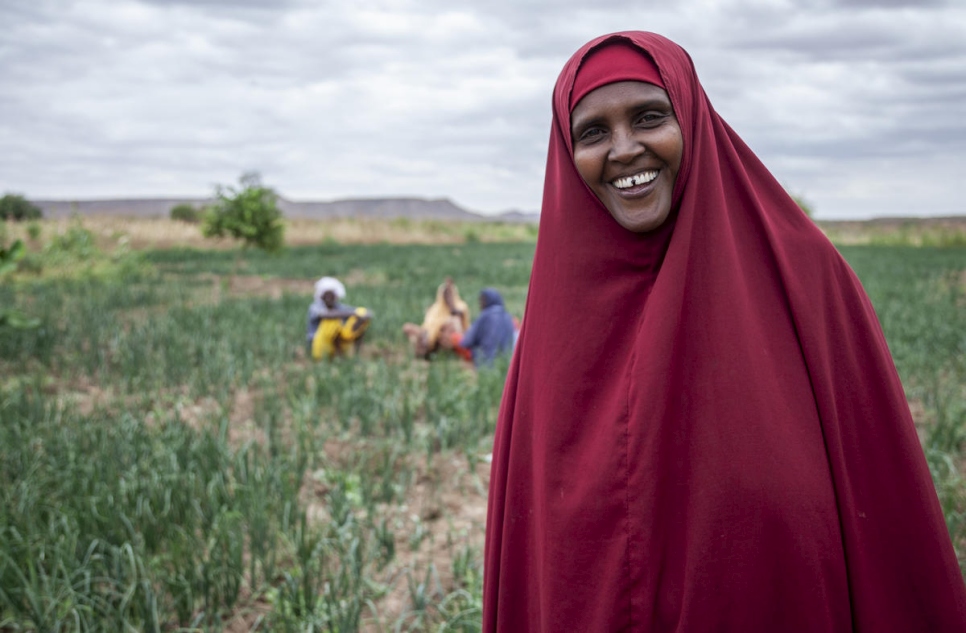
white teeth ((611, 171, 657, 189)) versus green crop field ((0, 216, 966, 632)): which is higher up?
white teeth ((611, 171, 657, 189))

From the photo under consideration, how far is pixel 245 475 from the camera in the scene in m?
3.19

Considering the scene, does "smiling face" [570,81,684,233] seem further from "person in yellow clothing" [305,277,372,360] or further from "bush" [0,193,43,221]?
"bush" [0,193,43,221]

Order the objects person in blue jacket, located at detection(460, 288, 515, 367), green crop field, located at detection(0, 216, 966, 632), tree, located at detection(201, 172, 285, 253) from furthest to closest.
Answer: tree, located at detection(201, 172, 285, 253), person in blue jacket, located at detection(460, 288, 515, 367), green crop field, located at detection(0, 216, 966, 632)

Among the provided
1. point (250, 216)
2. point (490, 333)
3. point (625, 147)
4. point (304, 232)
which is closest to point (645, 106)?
point (625, 147)

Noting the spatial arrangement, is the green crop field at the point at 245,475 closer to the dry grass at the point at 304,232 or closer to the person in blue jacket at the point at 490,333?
the person in blue jacket at the point at 490,333

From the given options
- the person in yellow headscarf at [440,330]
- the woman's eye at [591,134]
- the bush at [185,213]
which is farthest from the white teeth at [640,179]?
the bush at [185,213]

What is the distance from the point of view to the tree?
19.9 metres

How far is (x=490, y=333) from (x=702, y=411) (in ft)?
17.0

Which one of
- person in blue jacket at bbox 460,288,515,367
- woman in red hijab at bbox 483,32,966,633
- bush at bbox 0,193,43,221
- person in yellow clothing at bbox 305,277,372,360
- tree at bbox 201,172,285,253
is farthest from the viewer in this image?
bush at bbox 0,193,43,221

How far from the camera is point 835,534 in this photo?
1168 millimetres

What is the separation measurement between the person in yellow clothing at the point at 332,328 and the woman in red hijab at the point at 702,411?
5.57 metres

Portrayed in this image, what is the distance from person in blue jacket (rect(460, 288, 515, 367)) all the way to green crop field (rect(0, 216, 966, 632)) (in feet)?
0.89

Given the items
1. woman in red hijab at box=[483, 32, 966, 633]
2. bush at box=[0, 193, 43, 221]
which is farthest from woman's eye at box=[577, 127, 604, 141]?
bush at box=[0, 193, 43, 221]

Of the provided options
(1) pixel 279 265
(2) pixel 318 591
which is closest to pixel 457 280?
(1) pixel 279 265
